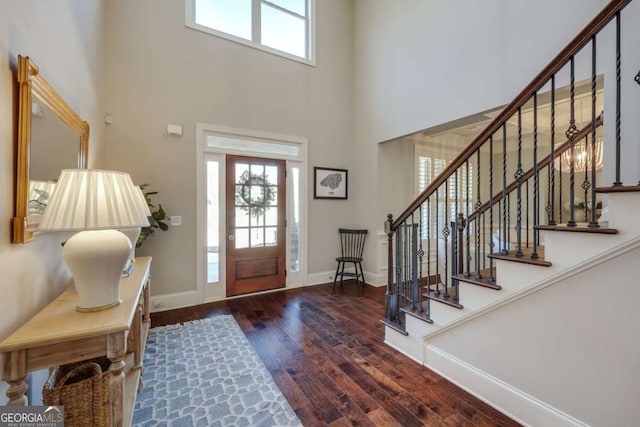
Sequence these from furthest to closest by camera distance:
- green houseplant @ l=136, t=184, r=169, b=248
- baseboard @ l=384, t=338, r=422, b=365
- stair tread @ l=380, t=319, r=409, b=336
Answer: green houseplant @ l=136, t=184, r=169, b=248 < stair tread @ l=380, t=319, r=409, b=336 < baseboard @ l=384, t=338, r=422, b=365

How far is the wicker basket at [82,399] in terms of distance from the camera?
1274mm

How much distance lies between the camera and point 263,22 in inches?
169

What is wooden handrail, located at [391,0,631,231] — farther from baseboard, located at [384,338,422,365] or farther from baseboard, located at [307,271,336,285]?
baseboard, located at [307,271,336,285]

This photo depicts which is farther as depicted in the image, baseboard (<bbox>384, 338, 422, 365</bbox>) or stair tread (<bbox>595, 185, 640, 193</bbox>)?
baseboard (<bbox>384, 338, 422, 365</bbox>)

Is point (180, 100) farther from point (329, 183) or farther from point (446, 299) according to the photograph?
point (446, 299)

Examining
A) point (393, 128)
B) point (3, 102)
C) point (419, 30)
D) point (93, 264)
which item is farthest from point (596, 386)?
point (419, 30)

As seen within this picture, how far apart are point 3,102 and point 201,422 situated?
1972 mm

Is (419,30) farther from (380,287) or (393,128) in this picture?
(380,287)

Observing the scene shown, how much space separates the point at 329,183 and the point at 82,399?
398 cm

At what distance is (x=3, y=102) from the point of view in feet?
3.97

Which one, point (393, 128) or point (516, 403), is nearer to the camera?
point (516, 403)

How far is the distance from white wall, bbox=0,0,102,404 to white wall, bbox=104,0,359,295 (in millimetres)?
1069

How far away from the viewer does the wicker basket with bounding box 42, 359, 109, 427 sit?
1.27 meters

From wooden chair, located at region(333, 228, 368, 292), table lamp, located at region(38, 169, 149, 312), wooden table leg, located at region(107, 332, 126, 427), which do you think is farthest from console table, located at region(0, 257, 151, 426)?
wooden chair, located at region(333, 228, 368, 292)
